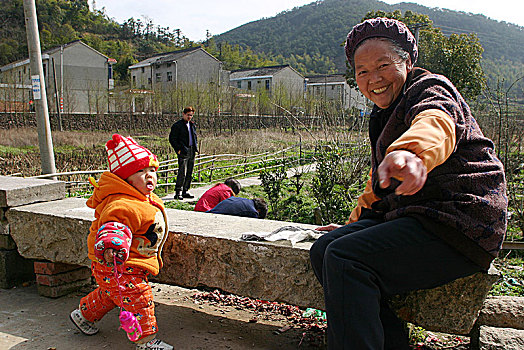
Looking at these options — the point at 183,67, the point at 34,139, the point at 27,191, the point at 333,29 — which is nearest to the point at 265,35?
the point at 333,29

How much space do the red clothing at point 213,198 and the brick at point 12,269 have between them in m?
2.31

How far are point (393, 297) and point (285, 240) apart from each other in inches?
28.5

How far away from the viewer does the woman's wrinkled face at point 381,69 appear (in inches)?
73.2

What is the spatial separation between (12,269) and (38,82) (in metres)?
4.26

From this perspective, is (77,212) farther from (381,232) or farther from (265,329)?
(381,232)

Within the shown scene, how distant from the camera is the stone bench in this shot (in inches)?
81.0

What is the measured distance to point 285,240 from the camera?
2.61 meters

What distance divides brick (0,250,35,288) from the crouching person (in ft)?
4.62

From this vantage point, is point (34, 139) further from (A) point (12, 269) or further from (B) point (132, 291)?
(B) point (132, 291)

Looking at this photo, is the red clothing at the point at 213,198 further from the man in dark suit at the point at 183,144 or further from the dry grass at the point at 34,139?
the dry grass at the point at 34,139

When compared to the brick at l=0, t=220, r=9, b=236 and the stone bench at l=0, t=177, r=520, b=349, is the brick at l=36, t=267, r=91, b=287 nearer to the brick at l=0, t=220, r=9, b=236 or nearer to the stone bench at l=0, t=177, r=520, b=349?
the stone bench at l=0, t=177, r=520, b=349

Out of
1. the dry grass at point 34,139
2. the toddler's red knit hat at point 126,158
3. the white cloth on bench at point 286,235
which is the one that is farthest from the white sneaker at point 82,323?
the dry grass at point 34,139

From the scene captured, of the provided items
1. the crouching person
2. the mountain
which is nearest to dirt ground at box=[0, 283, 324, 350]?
the crouching person

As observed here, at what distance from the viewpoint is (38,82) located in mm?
6996
